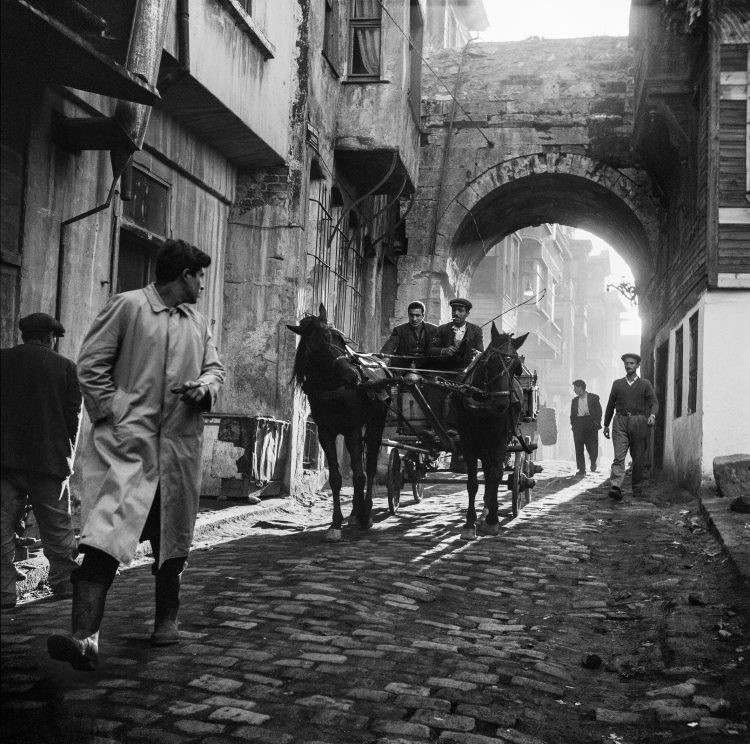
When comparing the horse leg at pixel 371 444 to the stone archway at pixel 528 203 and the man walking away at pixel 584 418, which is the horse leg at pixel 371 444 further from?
the man walking away at pixel 584 418

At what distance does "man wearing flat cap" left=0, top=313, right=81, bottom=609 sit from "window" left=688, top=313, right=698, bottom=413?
9.64 metres

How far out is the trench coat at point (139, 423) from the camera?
419cm

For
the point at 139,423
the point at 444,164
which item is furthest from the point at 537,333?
the point at 139,423

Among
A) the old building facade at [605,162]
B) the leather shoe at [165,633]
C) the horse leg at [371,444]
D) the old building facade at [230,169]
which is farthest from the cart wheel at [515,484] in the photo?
the leather shoe at [165,633]

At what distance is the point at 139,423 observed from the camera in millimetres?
4297

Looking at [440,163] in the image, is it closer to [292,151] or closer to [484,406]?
[292,151]

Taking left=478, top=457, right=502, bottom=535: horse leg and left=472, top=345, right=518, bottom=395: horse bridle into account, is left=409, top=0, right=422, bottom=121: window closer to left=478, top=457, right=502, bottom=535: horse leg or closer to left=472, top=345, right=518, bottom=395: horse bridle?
left=472, top=345, right=518, bottom=395: horse bridle

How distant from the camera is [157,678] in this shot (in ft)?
13.5

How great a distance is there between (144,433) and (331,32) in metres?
11.3

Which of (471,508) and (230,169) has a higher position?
(230,169)

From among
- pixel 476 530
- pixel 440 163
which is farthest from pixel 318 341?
pixel 440 163

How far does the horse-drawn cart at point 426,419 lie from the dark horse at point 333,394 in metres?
0.53

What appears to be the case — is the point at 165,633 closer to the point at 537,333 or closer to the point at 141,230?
the point at 141,230

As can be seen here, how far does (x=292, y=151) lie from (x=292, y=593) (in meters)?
7.78
